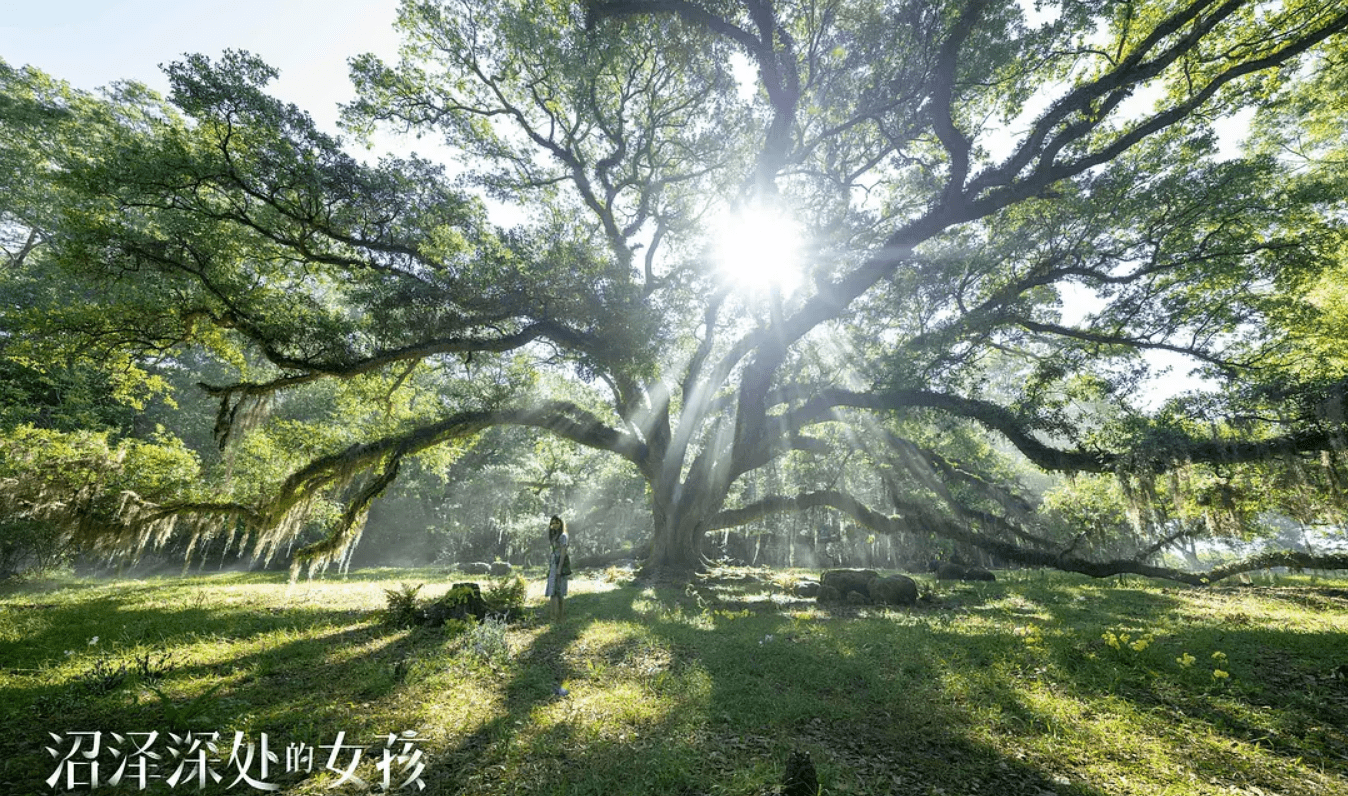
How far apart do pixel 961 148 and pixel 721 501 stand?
12.1 meters

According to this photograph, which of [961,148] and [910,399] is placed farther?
[910,399]

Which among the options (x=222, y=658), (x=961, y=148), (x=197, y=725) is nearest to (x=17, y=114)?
(x=222, y=658)

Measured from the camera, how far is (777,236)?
13.4 m

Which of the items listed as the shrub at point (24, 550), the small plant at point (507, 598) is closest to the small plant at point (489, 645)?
the small plant at point (507, 598)

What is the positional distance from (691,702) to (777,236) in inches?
454

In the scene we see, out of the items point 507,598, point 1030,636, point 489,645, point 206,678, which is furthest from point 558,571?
point 1030,636

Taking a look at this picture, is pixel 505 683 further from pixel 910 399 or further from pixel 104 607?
pixel 910 399

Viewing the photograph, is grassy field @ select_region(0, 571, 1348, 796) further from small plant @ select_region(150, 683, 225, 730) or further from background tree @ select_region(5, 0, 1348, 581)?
background tree @ select_region(5, 0, 1348, 581)

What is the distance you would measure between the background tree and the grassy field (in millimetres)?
4082

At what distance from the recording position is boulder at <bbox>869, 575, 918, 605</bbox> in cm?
1212

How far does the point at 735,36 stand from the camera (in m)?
10.2

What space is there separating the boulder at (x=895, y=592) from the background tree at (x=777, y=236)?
4.11m

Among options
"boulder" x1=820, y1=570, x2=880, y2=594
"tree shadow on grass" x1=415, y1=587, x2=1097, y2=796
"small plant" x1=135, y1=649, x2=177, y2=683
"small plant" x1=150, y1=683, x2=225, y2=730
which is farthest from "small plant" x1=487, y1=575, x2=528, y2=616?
"boulder" x1=820, y1=570, x2=880, y2=594

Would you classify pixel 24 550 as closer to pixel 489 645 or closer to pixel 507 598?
pixel 507 598
